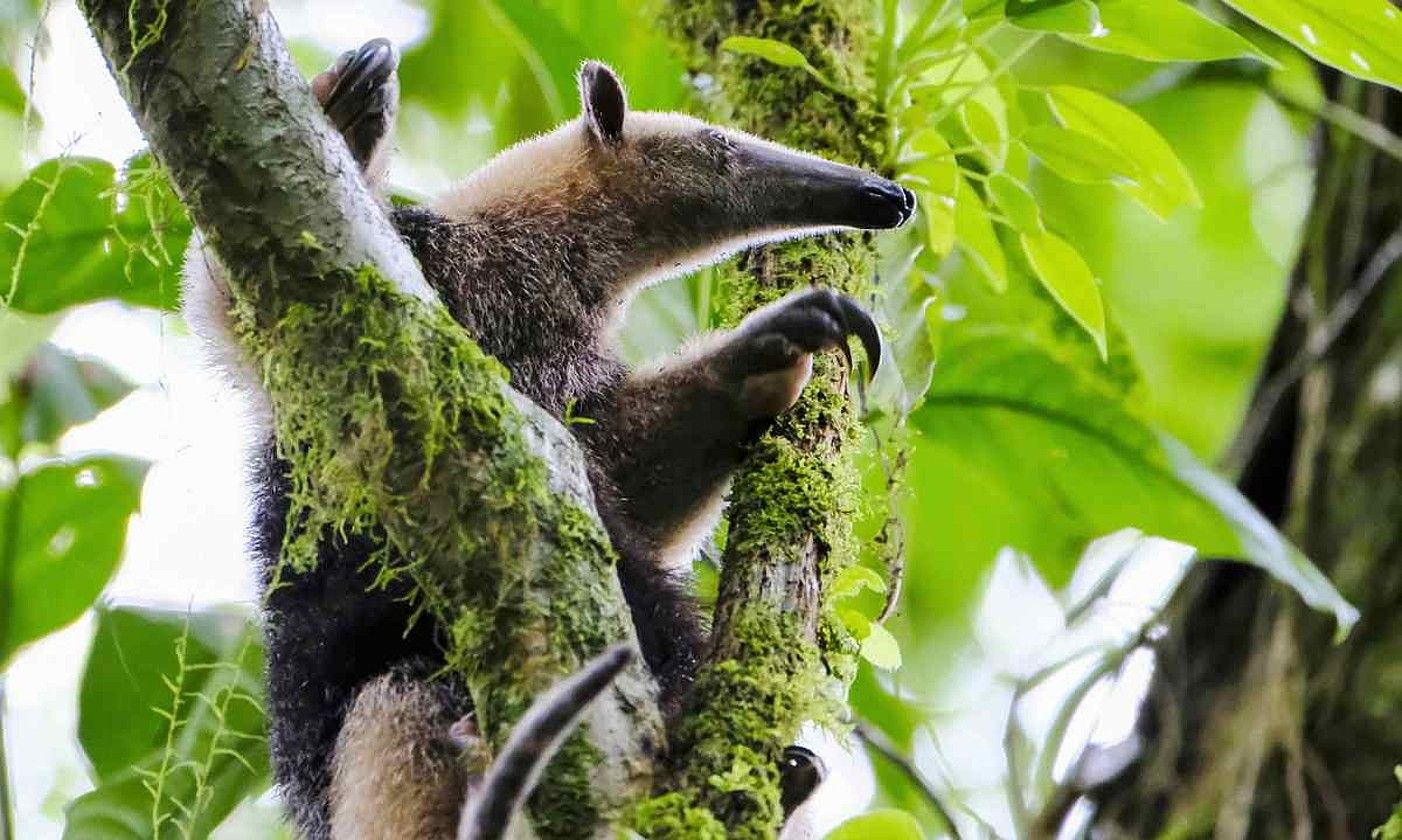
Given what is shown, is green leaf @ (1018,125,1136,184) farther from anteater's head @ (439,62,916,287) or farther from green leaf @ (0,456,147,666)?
green leaf @ (0,456,147,666)

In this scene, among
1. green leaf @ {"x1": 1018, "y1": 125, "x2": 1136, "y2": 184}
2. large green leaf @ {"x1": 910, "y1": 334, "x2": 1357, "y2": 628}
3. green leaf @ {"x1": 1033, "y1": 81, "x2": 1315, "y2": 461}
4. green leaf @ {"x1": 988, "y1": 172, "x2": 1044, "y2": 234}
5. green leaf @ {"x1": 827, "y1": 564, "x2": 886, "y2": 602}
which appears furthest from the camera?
green leaf @ {"x1": 1033, "y1": 81, "x2": 1315, "y2": 461}

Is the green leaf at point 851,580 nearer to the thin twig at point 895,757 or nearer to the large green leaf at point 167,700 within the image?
the thin twig at point 895,757

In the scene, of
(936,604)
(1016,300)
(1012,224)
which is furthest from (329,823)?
(936,604)

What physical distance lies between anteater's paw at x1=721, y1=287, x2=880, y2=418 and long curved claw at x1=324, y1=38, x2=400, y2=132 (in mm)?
723

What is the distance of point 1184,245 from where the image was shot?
5.02m

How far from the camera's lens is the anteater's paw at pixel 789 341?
90.4 inches

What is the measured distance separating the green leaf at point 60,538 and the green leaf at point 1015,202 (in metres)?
1.75

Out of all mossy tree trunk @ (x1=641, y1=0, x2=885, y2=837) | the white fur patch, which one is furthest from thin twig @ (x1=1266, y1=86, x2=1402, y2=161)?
the white fur patch

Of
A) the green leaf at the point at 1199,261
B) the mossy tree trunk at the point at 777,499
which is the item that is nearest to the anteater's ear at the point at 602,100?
the mossy tree trunk at the point at 777,499

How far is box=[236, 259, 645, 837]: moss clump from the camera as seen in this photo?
173 centimetres

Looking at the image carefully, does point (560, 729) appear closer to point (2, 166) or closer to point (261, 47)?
point (261, 47)

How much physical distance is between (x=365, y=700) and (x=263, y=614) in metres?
A: 0.33

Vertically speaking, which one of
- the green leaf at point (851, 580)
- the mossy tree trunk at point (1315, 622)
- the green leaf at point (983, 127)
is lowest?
the mossy tree trunk at point (1315, 622)

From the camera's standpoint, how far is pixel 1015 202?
2713 millimetres
